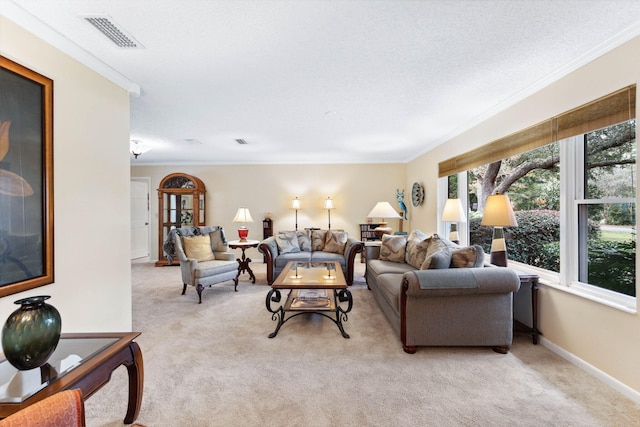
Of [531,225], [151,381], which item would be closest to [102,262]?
[151,381]

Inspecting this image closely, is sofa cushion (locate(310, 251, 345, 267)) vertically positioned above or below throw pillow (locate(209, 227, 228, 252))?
below

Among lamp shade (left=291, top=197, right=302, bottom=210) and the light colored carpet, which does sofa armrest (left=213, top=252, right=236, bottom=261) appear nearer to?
the light colored carpet

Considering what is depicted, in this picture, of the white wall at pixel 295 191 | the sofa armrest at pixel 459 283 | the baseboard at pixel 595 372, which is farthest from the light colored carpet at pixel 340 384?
the white wall at pixel 295 191

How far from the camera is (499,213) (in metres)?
2.68

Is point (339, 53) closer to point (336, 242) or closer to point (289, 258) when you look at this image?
Result: point (289, 258)

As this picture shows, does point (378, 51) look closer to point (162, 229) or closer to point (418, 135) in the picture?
point (418, 135)

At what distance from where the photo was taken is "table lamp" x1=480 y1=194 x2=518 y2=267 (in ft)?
8.69

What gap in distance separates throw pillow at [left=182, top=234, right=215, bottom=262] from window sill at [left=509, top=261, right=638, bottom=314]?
4141 mm

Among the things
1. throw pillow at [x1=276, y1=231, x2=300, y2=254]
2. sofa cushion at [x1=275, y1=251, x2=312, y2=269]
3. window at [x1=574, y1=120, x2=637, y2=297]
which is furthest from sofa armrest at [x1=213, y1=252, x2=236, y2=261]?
window at [x1=574, y1=120, x2=637, y2=297]

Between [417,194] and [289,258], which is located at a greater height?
[417,194]

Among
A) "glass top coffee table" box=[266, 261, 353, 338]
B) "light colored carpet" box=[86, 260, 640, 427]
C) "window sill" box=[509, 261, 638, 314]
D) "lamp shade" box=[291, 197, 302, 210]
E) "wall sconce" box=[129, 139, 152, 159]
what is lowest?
"light colored carpet" box=[86, 260, 640, 427]

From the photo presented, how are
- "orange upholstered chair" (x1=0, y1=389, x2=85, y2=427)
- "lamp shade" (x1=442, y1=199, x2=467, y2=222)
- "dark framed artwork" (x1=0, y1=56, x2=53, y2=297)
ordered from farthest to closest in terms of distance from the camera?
"lamp shade" (x1=442, y1=199, x2=467, y2=222) < "dark framed artwork" (x1=0, y1=56, x2=53, y2=297) < "orange upholstered chair" (x1=0, y1=389, x2=85, y2=427)

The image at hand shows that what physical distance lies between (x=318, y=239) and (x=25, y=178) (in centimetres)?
406

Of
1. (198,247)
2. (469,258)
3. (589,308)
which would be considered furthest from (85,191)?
(589,308)
